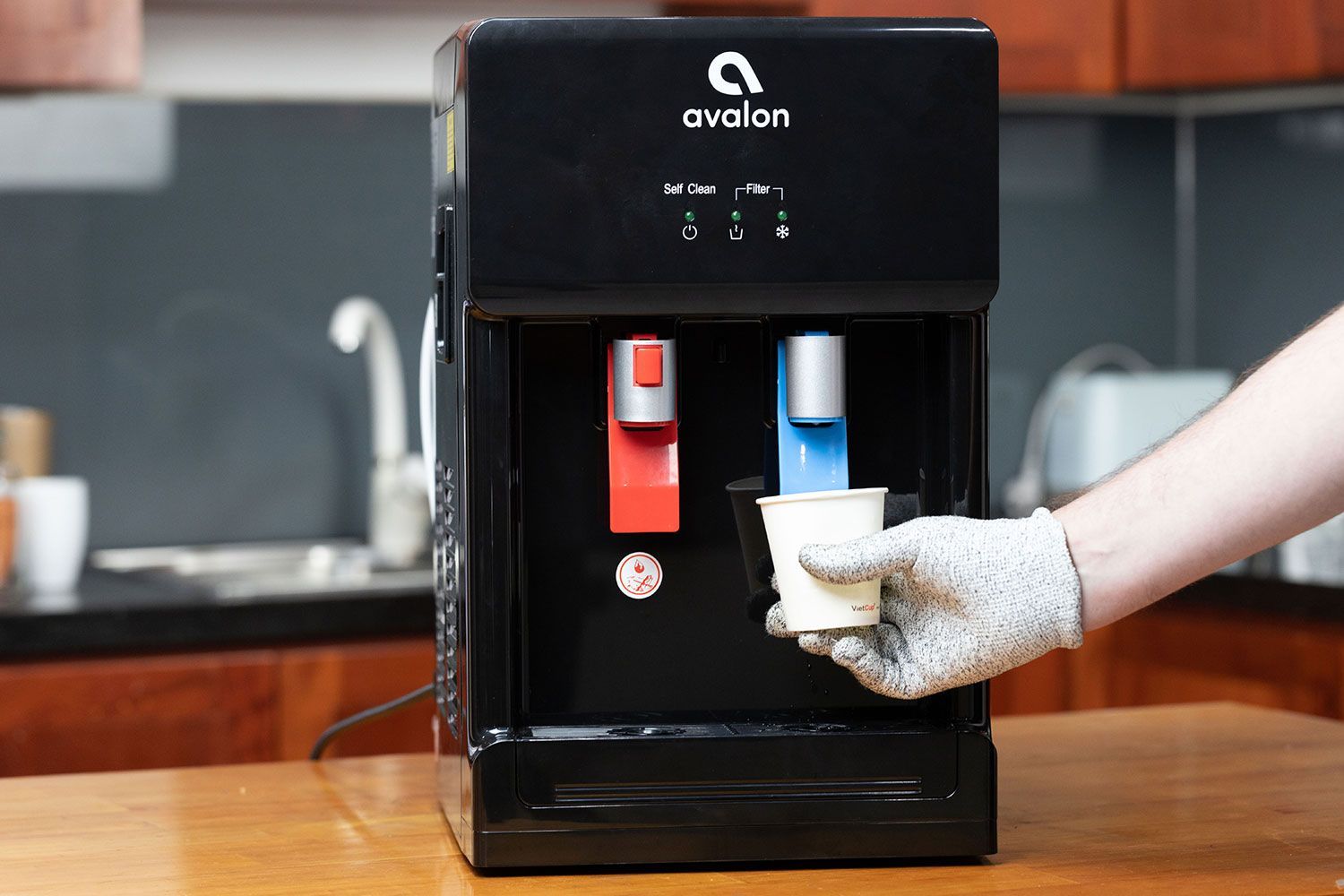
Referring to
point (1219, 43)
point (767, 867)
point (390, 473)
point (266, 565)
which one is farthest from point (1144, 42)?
point (767, 867)

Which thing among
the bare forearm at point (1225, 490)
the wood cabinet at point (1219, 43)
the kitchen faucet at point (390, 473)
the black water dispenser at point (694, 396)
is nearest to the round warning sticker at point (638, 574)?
the black water dispenser at point (694, 396)

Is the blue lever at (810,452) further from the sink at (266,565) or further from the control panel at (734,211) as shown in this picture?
the sink at (266,565)

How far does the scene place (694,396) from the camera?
0.98 m

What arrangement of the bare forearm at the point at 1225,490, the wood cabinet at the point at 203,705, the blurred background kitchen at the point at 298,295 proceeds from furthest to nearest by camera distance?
the blurred background kitchen at the point at 298,295
the wood cabinet at the point at 203,705
the bare forearm at the point at 1225,490

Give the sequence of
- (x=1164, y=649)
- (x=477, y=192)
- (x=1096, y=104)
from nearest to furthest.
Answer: (x=477, y=192) < (x=1164, y=649) < (x=1096, y=104)

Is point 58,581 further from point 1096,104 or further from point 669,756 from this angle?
point 1096,104

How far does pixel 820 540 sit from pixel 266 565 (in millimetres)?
1711

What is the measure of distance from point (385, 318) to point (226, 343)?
9.6 inches

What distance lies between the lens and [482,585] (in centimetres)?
93

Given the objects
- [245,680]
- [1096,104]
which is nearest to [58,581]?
[245,680]

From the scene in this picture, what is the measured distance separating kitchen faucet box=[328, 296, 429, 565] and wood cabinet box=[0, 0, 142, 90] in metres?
0.47

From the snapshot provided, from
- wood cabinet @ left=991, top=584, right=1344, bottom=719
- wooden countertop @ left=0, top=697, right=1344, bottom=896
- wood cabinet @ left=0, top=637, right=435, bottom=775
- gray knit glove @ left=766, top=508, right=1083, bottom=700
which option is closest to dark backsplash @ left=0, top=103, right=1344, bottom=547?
wood cabinet @ left=0, top=637, right=435, bottom=775

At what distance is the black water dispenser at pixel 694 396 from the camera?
0.90 metres

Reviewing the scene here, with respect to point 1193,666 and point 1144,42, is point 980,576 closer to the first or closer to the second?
point 1193,666
